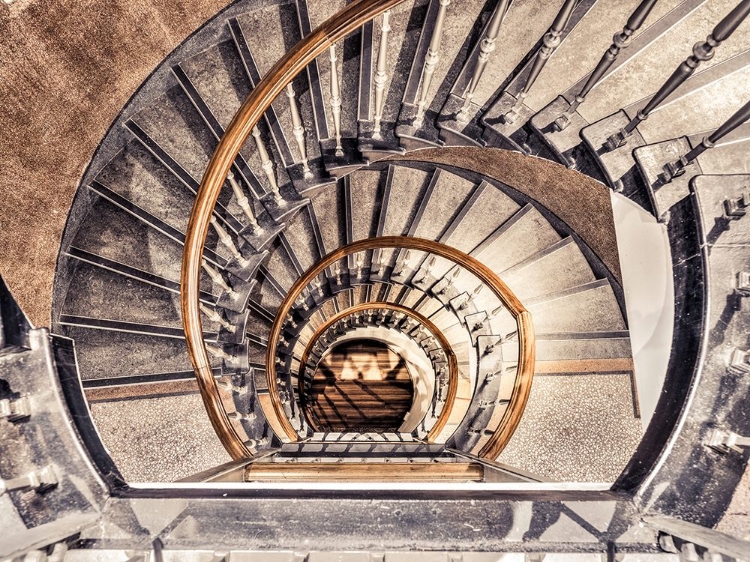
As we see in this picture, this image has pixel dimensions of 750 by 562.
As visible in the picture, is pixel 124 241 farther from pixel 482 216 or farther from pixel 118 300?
pixel 482 216

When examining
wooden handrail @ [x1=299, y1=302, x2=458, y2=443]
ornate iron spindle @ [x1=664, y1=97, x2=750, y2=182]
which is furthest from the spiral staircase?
wooden handrail @ [x1=299, y1=302, x2=458, y2=443]

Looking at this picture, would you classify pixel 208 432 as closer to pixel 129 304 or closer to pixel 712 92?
pixel 129 304

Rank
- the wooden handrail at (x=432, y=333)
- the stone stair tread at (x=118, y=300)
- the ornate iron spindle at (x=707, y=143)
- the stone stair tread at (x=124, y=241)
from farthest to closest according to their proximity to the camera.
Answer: the wooden handrail at (x=432, y=333) → the stone stair tread at (x=118, y=300) → the stone stair tread at (x=124, y=241) → the ornate iron spindle at (x=707, y=143)

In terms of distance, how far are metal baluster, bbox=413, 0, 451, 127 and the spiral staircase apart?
2 centimetres

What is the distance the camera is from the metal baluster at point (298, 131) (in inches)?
104

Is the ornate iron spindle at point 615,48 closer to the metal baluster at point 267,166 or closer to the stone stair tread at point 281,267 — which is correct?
the metal baluster at point 267,166

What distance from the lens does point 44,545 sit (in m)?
1.40

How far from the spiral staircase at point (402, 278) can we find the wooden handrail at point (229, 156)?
15mm

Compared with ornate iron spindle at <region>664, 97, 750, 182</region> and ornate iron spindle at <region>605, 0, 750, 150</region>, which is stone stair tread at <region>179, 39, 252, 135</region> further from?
ornate iron spindle at <region>664, 97, 750, 182</region>

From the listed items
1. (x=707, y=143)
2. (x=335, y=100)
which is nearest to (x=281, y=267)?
(x=335, y=100)

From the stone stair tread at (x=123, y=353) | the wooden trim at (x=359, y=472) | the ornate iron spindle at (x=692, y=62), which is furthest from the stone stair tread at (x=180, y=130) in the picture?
the ornate iron spindle at (x=692, y=62)

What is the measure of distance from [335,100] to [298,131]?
0.32 m

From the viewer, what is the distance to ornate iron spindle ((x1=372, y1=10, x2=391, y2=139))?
7.59 feet

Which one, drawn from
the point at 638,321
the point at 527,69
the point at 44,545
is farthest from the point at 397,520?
the point at 527,69
